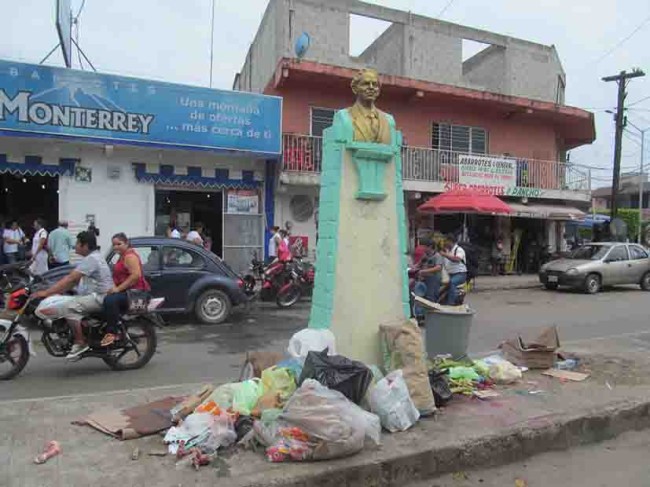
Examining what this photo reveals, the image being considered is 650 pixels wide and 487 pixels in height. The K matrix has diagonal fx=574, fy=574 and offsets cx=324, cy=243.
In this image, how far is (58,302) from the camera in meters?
6.40

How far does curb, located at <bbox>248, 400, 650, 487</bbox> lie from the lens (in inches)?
149

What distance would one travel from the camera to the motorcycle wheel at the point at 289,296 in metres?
12.4

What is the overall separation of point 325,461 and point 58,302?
3998 mm

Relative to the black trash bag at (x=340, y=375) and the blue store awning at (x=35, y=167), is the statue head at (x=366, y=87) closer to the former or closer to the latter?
the black trash bag at (x=340, y=375)

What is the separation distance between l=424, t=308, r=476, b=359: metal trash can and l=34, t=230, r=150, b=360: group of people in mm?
3492

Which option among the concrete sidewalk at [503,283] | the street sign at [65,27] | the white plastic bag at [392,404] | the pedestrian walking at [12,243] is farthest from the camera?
the concrete sidewalk at [503,283]

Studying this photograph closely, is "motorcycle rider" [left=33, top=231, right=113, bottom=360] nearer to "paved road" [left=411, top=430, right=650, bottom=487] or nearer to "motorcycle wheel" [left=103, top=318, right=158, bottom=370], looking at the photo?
"motorcycle wheel" [left=103, top=318, right=158, bottom=370]

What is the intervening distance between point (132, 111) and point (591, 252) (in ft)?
45.6

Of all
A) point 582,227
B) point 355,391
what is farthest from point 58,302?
point 582,227

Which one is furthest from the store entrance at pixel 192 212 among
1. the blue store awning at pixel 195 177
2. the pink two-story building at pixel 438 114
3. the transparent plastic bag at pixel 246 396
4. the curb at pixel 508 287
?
the transparent plastic bag at pixel 246 396

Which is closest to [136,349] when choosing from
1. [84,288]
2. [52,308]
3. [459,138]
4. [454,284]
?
[84,288]

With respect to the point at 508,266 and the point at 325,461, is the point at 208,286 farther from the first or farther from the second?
the point at 508,266

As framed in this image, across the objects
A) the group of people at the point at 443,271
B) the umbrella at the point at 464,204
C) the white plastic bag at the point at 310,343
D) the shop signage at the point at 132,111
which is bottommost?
the white plastic bag at the point at 310,343

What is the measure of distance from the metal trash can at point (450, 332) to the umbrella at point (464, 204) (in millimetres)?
9832
